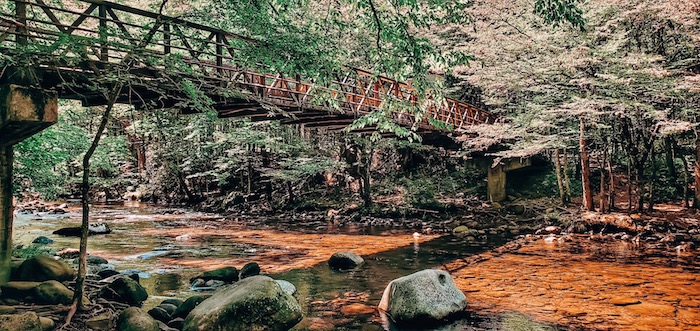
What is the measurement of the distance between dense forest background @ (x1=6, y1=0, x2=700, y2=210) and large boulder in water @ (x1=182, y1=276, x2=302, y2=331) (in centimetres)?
220

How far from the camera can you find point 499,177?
52.3 feet

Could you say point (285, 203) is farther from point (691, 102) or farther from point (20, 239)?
point (691, 102)

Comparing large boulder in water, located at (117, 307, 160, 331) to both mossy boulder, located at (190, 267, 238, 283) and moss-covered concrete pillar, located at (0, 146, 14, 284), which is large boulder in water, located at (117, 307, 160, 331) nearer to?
moss-covered concrete pillar, located at (0, 146, 14, 284)

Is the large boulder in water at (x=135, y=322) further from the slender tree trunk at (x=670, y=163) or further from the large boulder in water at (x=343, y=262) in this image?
the slender tree trunk at (x=670, y=163)

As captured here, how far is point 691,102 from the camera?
1149 cm

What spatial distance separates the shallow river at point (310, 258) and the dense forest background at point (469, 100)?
2.01 meters

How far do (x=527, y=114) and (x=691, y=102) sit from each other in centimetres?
393

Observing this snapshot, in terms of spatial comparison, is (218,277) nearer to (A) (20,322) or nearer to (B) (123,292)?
(B) (123,292)

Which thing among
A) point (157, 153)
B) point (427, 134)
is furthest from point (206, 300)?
point (157, 153)

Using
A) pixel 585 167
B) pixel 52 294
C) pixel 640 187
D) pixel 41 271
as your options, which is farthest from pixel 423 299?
pixel 640 187

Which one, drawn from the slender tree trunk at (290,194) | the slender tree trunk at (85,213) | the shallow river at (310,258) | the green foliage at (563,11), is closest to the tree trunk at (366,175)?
the shallow river at (310,258)

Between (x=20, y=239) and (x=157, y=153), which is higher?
(x=157, y=153)

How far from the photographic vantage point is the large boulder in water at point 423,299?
501cm

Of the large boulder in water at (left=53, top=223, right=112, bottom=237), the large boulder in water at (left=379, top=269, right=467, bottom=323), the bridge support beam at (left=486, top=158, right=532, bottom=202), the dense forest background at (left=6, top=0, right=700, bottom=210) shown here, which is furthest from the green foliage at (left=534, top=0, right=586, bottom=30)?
the bridge support beam at (left=486, top=158, right=532, bottom=202)
